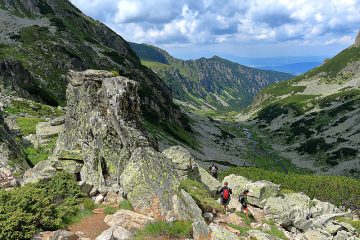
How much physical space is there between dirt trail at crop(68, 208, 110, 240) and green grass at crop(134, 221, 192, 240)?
227cm

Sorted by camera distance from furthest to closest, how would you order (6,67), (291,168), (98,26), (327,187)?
(98,26)
(291,168)
(6,67)
(327,187)

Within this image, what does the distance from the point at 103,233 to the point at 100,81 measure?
1890 centimetres

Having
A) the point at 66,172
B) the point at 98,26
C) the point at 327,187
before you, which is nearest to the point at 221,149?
the point at 327,187

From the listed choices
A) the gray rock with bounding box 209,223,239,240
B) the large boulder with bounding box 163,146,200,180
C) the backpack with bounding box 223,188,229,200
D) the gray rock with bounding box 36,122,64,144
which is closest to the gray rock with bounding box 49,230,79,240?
the gray rock with bounding box 209,223,239,240

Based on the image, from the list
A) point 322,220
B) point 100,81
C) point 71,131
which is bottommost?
point 322,220

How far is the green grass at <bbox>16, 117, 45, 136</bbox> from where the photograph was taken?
1813 inches

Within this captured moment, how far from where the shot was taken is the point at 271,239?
21375 mm

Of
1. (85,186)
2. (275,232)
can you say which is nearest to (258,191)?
(275,232)

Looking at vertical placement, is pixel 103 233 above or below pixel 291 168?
above

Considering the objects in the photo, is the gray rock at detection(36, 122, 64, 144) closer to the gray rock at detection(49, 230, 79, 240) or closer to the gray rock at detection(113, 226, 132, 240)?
A: the gray rock at detection(49, 230, 79, 240)

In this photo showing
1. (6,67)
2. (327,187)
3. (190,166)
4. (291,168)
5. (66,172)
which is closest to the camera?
(66,172)

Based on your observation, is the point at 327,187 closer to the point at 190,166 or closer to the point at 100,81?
the point at 190,166

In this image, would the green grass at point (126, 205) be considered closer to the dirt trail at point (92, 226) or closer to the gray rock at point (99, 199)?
the dirt trail at point (92, 226)

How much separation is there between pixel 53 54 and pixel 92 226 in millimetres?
111516
